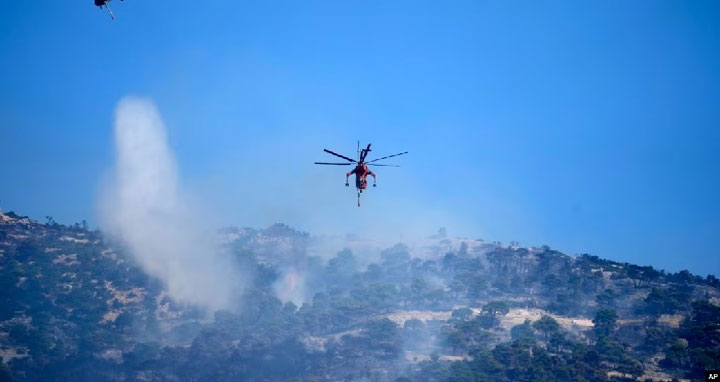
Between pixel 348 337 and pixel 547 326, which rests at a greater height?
pixel 547 326

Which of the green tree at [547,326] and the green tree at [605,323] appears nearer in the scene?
the green tree at [605,323]

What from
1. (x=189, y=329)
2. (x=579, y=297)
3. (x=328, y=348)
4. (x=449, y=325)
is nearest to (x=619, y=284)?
(x=579, y=297)

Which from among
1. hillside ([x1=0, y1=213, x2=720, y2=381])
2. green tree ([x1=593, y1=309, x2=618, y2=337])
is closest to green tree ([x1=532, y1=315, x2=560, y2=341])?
hillside ([x1=0, y1=213, x2=720, y2=381])

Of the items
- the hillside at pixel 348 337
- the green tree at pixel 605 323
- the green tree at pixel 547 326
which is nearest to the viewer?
the hillside at pixel 348 337

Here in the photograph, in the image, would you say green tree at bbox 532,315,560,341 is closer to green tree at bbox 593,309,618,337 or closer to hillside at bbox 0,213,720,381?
hillside at bbox 0,213,720,381

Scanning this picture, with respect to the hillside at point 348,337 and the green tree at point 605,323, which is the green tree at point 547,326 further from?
the green tree at point 605,323

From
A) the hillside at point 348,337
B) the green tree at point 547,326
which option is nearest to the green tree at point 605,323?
the hillside at point 348,337

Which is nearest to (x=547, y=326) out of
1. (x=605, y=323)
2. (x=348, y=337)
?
(x=605, y=323)

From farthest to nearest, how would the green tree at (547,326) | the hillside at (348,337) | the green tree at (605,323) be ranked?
the green tree at (547,326) → the green tree at (605,323) → the hillside at (348,337)

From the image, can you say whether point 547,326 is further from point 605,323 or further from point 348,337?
point 348,337

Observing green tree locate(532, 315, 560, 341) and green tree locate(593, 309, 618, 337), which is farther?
green tree locate(532, 315, 560, 341)

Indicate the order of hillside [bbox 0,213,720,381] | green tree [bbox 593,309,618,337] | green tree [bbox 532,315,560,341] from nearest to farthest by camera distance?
1. hillside [bbox 0,213,720,381]
2. green tree [bbox 593,309,618,337]
3. green tree [bbox 532,315,560,341]

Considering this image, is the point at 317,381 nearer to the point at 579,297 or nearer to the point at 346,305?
the point at 346,305
